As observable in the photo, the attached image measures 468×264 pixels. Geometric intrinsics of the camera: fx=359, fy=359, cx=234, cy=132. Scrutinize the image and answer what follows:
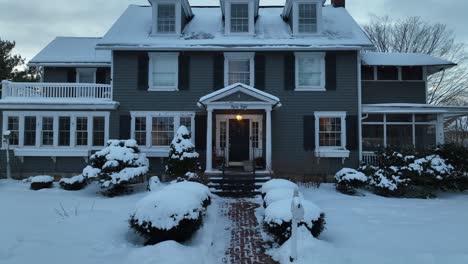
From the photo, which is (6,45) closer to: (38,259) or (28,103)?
(28,103)

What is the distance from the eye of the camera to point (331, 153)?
15.5 metres

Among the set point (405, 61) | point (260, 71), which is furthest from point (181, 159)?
point (405, 61)

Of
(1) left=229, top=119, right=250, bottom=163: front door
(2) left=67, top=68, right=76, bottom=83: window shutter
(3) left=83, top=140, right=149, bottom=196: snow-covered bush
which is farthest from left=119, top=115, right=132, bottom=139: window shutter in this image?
(1) left=229, top=119, right=250, bottom=163: front door

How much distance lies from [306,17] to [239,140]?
6.52 metres

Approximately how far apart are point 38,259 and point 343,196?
390 inches

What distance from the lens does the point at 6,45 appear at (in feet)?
95.6

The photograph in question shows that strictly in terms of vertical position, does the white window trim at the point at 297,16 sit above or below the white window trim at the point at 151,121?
above

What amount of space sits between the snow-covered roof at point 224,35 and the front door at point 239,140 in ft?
11.0

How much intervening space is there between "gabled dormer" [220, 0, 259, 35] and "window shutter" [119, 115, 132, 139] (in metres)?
5.95

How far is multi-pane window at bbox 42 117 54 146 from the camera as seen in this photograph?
15.6m

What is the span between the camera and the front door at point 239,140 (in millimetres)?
16094

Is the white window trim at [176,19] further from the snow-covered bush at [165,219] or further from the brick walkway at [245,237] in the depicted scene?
the snow-covered bush at [165,219]

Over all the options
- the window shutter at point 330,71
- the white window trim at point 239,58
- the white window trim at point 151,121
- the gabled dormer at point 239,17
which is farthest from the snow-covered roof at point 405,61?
the white window trim at point 151,121

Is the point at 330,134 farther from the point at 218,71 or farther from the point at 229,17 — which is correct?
the point at 229,17
